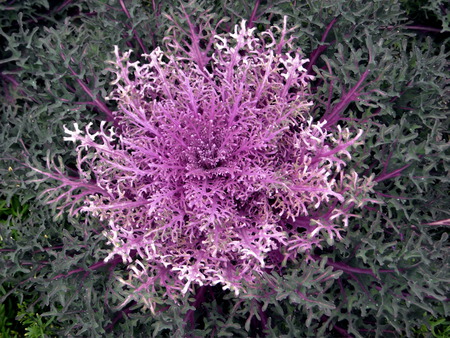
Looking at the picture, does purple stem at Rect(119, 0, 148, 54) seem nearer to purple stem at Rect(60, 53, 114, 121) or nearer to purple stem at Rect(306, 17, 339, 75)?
purple stem at Rect(60, 53, 114, 121)

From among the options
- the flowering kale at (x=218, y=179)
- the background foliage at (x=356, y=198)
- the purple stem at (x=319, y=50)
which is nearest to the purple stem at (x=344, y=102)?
the background foliage at (x=356, y=198)

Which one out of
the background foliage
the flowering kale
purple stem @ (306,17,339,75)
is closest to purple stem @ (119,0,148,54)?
the background foliage

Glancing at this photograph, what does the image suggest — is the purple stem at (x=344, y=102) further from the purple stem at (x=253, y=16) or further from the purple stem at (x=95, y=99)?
the purple stem at (x=95, y=99)

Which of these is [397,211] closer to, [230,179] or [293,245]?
[293,245]

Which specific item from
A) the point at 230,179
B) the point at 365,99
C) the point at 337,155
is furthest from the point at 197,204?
the point at 365,99

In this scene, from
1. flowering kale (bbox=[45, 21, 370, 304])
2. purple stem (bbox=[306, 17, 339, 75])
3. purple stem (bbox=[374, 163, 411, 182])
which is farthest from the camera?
purple stem (bbox=[306, 17, 339, 75])

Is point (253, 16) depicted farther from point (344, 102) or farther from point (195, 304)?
point (195, 304)

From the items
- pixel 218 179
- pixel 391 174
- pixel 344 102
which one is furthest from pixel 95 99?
pixel 391 174
